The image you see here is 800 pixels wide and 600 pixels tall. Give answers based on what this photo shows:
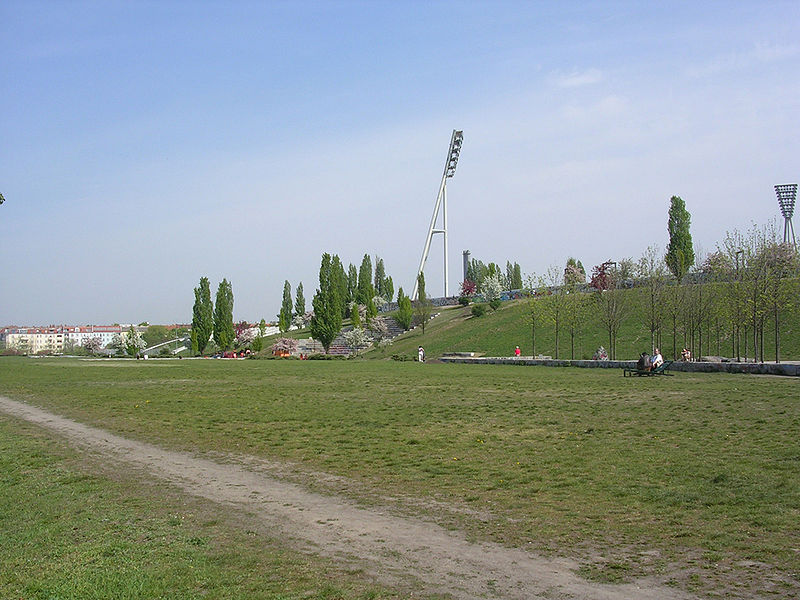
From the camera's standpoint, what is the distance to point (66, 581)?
570 cm

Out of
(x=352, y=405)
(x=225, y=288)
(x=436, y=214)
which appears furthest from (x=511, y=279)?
(x=352, y=405)

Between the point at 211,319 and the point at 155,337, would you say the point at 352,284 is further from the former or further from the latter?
the point at 155,337

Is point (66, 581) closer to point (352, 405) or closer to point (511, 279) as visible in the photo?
point (352, 405)

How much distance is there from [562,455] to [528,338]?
47651 mm

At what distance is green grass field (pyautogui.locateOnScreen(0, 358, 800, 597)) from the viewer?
6520mm

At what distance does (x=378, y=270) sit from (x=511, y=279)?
26.3m

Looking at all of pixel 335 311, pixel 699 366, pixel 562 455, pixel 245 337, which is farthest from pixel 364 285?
pixel 562 455

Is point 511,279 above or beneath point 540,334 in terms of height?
above

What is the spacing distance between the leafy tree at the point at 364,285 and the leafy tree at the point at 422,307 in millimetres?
19067

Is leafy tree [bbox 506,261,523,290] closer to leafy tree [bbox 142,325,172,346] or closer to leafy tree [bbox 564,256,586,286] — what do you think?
leafy tree [bbox 564,256,586,286]

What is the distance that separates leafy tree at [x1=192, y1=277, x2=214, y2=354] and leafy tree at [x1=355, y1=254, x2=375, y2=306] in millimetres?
23127

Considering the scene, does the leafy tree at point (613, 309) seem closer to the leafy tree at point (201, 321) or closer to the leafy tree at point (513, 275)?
the leafy tree at point (201, 321)

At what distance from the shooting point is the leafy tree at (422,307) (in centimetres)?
7806

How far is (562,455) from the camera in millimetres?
11289
